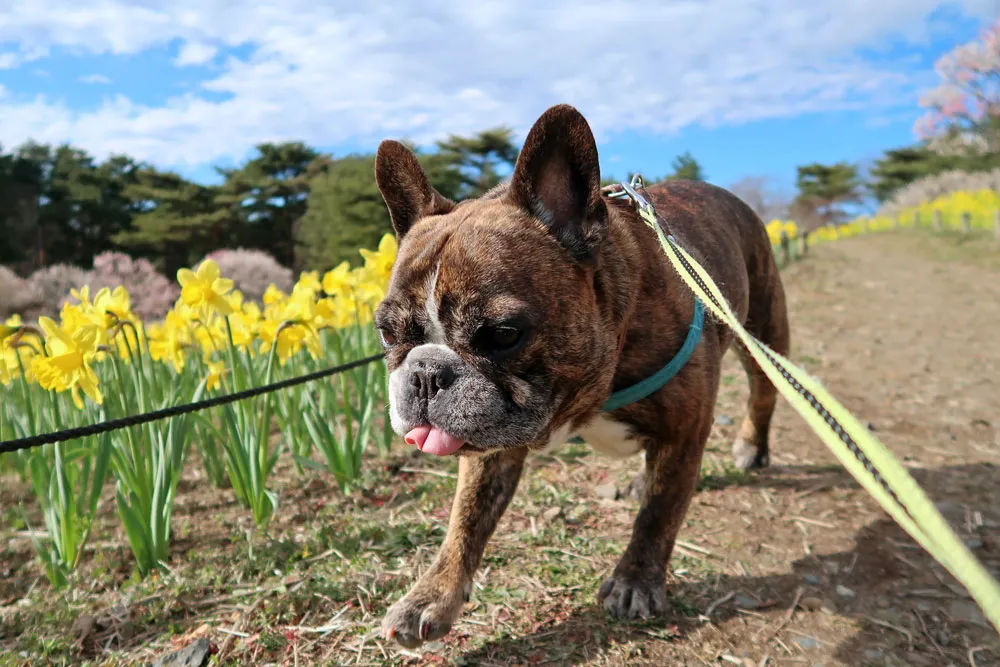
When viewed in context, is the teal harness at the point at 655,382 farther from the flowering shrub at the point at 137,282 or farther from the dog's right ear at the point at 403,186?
the flowering shrub at the point at 137,282

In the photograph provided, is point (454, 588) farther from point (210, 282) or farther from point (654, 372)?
point (210, 282)

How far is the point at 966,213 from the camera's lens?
17.6m

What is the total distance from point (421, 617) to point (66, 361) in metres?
1.74

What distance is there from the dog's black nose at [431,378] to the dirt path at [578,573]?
37.6 inches

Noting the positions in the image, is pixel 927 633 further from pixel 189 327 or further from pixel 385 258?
pixel 189 327

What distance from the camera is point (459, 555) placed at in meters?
2.18

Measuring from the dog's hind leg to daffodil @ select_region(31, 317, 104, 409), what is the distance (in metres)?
2.82

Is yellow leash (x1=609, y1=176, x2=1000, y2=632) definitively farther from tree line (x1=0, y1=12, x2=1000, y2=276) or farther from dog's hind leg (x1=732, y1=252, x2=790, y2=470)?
tree line (x1=0, y1=12, x2=1000, y2=276)

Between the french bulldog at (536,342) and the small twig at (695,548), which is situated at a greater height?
the french bulldog at (536,342)

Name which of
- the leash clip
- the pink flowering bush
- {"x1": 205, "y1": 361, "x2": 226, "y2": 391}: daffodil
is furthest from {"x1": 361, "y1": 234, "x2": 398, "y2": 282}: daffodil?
the pink flowering bush

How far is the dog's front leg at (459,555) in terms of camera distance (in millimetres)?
2000

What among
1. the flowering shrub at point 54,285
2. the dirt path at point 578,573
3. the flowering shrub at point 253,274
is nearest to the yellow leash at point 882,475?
the dirt path at point 578,573

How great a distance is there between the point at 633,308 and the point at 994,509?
2.52 meters

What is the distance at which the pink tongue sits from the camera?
169 centimetres
